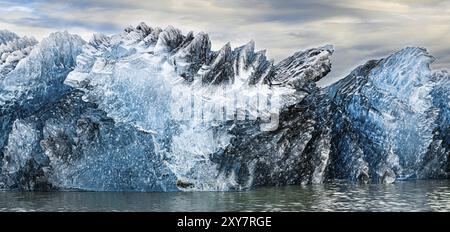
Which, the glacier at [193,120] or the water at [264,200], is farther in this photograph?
the glacier at [193,120]

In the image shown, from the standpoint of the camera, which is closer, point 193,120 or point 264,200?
point 264,200

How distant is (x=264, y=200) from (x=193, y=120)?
7.90 feet

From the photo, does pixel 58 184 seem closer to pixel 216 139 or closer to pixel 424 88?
pixel 216 139

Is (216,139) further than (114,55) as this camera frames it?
No

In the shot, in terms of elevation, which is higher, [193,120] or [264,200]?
[193,120]

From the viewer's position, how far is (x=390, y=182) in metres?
17.7

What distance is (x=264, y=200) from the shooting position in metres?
14.9

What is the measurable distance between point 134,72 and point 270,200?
3904 millimetres

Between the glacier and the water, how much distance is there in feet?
1.75

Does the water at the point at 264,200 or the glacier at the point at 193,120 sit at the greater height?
the glacier at the point at 193,120

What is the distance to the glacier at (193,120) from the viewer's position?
642 inches

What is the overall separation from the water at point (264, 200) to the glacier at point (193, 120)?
533mm
